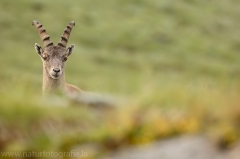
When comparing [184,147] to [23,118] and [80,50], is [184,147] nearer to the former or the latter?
[23,118]

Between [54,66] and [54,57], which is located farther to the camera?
[54,57]

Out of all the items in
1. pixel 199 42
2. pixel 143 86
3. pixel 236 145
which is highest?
pixel 199 42

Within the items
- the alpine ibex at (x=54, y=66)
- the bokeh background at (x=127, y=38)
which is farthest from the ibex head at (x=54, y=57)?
the bokeh background at (x=127, y=38)

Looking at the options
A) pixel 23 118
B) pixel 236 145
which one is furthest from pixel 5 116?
pixel 236 145

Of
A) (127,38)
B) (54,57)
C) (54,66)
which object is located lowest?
(54,66)

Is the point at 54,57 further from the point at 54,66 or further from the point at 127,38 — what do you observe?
the point at 127,38

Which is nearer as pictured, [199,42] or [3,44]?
[3,44]

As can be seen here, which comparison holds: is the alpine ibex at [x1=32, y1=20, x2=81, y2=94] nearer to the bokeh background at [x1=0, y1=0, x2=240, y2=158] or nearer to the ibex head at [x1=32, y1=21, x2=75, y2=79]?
the ibex head at [x1=32, y1=21, x2=75, y2=79]

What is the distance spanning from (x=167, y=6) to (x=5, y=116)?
77.2m

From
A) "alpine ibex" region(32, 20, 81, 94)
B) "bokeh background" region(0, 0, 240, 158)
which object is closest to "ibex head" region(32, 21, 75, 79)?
"alpine ibex" region(32, 20, 81, 94)

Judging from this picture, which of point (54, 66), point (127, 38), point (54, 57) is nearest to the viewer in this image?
point (54, 66)

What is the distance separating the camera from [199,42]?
257 ft

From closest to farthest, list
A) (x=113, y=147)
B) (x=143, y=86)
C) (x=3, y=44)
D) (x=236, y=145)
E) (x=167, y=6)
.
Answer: (x=236, y=145) < (x=113, y=147) < (x=143, y=86) < (x=3, y=44) < (x=167, y=6)

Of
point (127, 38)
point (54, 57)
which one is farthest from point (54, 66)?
point (127, 38)
